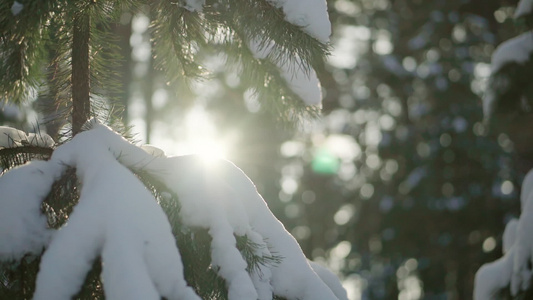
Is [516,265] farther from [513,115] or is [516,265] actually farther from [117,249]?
[117,249]

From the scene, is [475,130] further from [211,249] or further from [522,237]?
[211,249]

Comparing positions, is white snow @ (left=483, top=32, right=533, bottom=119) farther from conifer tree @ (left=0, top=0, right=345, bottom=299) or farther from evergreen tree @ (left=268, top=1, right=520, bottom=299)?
evergreen tree @ (left=268, top=1, right=520, bottom=299)

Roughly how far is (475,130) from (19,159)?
1096cm

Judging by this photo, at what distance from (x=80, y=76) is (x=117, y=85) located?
7.7 inches

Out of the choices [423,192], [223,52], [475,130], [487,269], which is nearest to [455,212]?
[423,192]

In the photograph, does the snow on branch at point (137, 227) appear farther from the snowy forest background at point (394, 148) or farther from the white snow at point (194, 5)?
the snowy forest background at point (394, 148)

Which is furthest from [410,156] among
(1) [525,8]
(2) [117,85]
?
(2) [117,85]

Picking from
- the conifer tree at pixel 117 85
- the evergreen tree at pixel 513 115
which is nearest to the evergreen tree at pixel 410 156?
the evergreen tree at pixel 513 115

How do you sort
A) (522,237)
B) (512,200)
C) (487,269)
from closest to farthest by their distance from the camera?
(522,237)
(487,269)
(512,200)

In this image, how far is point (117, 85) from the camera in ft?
7.23

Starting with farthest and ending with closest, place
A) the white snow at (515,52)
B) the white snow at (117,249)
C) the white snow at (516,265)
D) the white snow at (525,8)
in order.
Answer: the white snow at (515,52) < the white snow at (525,8) < the white snow at (516,265) < the white snow at (117,249)

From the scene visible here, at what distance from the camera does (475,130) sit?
1127cm

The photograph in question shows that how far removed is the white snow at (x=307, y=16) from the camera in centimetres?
188

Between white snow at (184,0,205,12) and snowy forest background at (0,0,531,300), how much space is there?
832 centimetres
